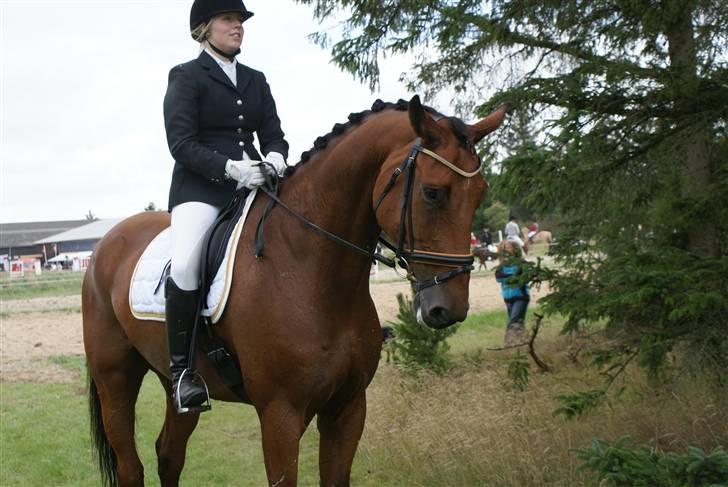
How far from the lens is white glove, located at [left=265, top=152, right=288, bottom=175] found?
426cm

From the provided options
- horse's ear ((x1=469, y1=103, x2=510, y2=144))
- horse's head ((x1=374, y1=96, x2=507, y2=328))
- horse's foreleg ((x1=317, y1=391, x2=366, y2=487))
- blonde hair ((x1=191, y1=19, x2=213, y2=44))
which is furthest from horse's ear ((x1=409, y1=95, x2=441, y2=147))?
blonde hair ((x1=191, y1=19, x2=213, y2=44))

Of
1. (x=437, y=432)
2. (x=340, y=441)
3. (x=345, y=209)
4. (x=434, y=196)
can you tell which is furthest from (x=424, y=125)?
(x=437, y=432)

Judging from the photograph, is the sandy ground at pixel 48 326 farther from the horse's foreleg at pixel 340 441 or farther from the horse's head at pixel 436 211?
the horse's head at pixel 436 211

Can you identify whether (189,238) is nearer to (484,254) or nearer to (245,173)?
(245,173)

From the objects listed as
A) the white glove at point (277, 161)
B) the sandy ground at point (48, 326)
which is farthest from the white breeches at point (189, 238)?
the sandy ground at point (48, 326)

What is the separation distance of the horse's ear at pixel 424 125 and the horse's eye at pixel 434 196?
236 millimetres

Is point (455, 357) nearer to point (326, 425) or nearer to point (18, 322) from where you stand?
point (326, 425)

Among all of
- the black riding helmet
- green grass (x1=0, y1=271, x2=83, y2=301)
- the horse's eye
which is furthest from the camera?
green grass (x1=0, y1=271, x2=83, y2=301)

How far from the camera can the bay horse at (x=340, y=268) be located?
3.40 meters

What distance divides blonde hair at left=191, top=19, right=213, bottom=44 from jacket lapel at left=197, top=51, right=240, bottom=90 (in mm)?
126

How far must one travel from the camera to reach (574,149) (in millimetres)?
5941

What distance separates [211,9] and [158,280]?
1.63 metres

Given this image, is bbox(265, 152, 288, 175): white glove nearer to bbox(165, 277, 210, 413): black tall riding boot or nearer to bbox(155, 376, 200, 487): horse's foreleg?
bbox(165, 277, 210, 413): black tall riding boot

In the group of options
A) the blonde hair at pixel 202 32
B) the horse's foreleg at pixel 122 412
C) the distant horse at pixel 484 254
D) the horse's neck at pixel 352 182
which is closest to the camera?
the horse's neck at pixel 352 182
